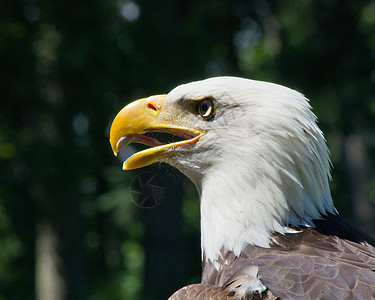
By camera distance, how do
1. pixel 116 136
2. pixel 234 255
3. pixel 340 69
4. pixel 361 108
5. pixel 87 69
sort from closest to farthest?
1. pixel 234 255
2. pixel 116 136
3. pixel 87 69
4. pixel 361 108
5. pixel 340 69

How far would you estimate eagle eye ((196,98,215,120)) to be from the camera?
13.2 feet

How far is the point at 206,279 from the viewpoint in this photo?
12.7ft

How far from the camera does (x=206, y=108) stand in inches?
159

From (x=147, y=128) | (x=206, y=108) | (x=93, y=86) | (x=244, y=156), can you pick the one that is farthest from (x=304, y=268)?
(x=93, y=86)

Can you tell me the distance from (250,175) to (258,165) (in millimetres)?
83

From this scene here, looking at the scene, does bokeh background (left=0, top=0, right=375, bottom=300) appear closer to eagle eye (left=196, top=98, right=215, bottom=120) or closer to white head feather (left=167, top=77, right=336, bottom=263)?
eagle eye (left=196, top=98, right=215, bottom=120)

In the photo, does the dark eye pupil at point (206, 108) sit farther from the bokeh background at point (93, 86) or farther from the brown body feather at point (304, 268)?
the bokeh background at point (93, 86)

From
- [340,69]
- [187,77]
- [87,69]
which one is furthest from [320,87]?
[87,69]

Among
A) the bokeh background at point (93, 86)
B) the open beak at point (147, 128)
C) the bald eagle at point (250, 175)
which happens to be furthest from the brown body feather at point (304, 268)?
the bokeh background at point (93, 86)

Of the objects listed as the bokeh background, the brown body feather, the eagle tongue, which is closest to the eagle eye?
the eagle tongue

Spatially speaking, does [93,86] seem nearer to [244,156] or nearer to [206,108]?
[206,108]

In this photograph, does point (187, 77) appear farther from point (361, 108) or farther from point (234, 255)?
point (234, 255)

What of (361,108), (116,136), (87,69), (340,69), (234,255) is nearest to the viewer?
(234,255)

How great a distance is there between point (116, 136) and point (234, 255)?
1211 millimetres
